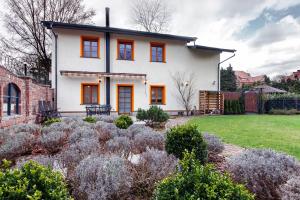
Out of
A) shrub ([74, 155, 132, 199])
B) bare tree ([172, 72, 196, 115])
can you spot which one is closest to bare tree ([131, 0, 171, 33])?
bare tree ([172, 72, 196, 115])

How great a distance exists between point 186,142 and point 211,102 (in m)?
13.4

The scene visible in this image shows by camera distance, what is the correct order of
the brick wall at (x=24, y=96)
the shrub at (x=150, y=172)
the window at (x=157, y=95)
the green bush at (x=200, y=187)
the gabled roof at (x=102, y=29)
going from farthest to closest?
the window at (x=157, y=95) < the gabled roof at (x=102, y=29) < the brick wall at (x=24, y=96) < the shrub at (x=150, y=172) < the green bush at (x=200, y=187)

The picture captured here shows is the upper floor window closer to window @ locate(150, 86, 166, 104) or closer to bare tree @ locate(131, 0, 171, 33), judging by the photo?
window @ locate(150, 86, 166, 104)

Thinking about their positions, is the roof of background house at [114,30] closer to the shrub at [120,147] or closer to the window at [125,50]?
the window at [125,50]

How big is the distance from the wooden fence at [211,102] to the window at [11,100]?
40.6 feet

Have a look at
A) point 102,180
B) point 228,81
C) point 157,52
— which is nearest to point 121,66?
point 157,52

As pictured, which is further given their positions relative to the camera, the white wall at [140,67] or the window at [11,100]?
the white wall at [140,67]

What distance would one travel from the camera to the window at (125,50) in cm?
1396

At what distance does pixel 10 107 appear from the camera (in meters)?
6.50

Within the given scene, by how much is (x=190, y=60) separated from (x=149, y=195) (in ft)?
46.8

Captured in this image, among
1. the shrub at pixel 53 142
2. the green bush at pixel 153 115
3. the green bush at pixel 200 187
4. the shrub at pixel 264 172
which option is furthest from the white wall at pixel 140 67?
the green bush at pixel 200 187

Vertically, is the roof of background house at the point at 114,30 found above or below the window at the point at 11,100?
above

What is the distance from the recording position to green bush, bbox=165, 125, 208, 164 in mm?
3463

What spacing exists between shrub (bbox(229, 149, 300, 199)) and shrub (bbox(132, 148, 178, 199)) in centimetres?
87
